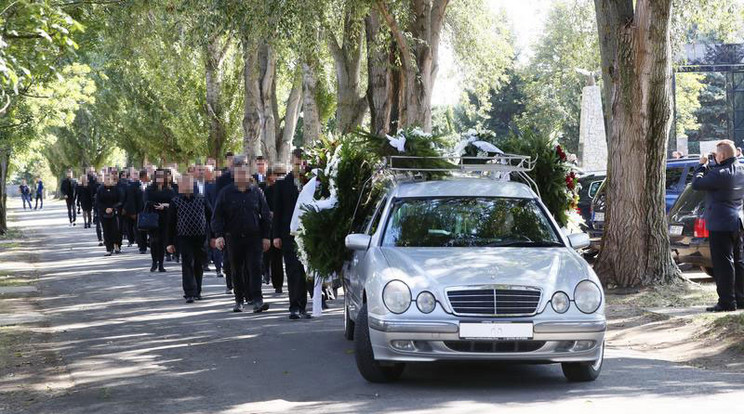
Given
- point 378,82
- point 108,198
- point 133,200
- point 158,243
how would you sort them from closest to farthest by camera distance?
point 158,243 → point 378,82 → point 133,200 → point 108,198

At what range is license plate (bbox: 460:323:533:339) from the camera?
27.8 ft

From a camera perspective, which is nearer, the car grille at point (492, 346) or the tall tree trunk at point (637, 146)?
the car grille at point (492, 346)

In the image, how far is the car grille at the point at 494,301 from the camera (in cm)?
855

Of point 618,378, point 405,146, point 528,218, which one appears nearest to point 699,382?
point 618,378

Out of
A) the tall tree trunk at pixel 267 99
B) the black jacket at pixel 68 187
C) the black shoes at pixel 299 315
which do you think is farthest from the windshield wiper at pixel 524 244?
the black jacket at pixel 68 187

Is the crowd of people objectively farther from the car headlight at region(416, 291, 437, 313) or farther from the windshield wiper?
the car headlight at region(416, 291, 437, 313)

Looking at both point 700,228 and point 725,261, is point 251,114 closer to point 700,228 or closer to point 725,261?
point 700,228

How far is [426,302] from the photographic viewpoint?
28.2 feet

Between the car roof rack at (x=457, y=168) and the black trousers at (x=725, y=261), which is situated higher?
the car roof rack at (x=457, y=168)

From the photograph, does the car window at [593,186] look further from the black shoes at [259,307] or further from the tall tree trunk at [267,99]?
the black shoes at [259,307]

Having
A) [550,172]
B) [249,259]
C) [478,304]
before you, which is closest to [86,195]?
[249,259]

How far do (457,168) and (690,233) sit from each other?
7.23 meters

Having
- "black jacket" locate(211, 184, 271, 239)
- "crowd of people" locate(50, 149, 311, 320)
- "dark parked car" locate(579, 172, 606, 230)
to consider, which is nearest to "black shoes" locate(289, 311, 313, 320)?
"crowd of people" locate(50, 149, 311, 320)

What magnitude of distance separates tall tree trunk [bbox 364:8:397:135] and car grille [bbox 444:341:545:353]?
48.6 feet
